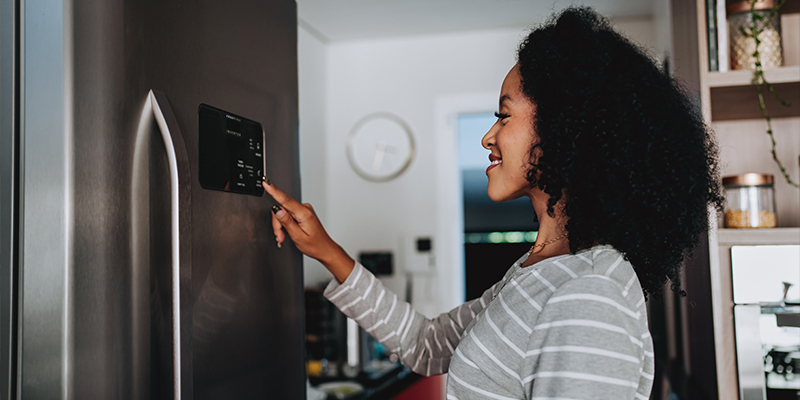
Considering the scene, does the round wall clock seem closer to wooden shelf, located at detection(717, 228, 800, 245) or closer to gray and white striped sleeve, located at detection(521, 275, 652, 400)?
wooden shelf, located at detection(717, 228, 800, 245)

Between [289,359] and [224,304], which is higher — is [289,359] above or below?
below

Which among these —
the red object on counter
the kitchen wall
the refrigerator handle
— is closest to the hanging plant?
the refrigerator handle

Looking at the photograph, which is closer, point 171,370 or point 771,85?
point 171,370

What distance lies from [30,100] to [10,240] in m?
0.17

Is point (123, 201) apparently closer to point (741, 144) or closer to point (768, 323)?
point (768, 323)

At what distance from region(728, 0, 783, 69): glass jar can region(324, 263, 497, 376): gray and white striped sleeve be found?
0.94m

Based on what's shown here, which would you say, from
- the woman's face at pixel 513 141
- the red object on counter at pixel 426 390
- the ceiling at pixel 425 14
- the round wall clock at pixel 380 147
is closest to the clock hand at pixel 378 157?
the round wall clock at pixel 380 147

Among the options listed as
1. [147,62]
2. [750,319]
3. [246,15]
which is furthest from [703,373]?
[147,62]

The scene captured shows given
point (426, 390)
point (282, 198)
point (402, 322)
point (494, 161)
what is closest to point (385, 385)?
point (426, 390)

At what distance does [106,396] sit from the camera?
0.71 metres

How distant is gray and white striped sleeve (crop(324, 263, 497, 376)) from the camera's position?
122cm

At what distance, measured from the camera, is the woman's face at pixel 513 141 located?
0.90 meters

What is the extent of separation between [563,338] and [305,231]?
0.60m

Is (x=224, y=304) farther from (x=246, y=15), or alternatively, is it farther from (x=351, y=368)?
(x=351, y=368)
